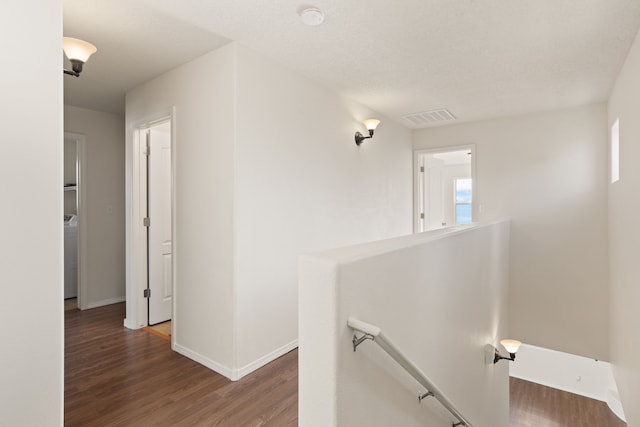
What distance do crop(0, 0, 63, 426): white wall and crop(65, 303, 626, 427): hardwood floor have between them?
0.62m

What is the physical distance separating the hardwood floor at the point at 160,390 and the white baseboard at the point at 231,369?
1.5 inches

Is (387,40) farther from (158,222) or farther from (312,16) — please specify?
(158,222)

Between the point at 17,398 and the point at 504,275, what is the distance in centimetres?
447

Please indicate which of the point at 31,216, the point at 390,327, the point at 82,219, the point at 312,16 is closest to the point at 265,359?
the point at 390,327

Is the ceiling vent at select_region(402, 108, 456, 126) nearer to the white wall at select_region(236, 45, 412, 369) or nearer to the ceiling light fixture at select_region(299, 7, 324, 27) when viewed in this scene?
the white wall at select_region(236, 45, 412, 369)

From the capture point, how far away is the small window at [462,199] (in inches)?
310

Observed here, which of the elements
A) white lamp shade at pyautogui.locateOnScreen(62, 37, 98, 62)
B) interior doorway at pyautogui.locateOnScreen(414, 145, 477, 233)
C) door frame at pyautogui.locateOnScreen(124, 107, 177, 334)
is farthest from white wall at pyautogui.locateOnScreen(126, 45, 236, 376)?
interior doorway at pyautogui.locateOnScreen(414, 145, 477, 233)

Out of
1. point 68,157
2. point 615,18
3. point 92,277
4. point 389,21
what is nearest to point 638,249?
point 615,18

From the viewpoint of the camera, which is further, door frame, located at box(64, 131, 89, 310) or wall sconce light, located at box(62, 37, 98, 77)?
door frame, located at box(64, 131, 89, 310)

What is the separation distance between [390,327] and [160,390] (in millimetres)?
1834

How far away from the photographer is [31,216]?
1.44 meters

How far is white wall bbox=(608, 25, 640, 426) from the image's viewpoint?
2314 mm

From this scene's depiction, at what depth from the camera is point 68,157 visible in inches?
201

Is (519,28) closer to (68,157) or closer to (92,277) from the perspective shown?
(92,277)
